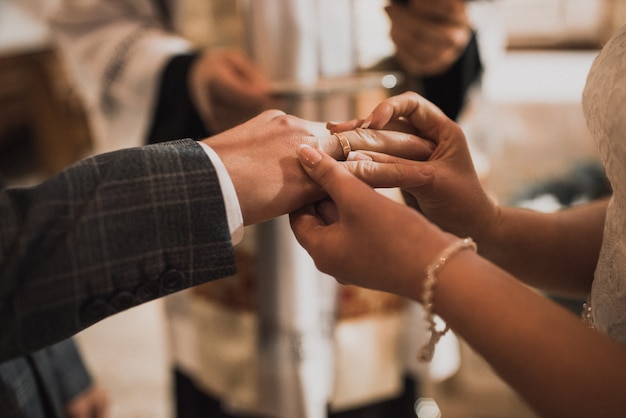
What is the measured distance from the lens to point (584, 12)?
187 cm

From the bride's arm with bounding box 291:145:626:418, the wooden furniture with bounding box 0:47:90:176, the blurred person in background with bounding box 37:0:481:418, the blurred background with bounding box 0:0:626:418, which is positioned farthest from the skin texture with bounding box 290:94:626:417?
the wooden furniture with bounding box 0:47:90:176

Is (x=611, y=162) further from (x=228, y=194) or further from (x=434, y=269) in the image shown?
(x=228, y=194)

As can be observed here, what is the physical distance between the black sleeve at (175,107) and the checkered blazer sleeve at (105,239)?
17.6 inches

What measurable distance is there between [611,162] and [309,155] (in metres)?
0.24

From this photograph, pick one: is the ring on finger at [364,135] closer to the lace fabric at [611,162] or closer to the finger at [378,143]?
the finger at [378,143]

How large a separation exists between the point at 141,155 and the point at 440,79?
56 cm

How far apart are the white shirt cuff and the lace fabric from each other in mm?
302

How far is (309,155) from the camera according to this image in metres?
0.56

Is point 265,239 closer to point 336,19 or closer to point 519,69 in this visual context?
point 336,19

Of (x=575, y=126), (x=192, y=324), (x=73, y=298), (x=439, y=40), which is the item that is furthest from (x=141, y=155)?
(x=575, y=126)

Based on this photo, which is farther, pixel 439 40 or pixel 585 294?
pixel 439 40

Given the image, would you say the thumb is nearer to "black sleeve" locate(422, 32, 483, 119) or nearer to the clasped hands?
the clasped hands

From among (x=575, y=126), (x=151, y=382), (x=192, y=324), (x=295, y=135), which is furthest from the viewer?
(x=151, y=382)

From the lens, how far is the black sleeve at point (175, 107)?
1.00 meters
